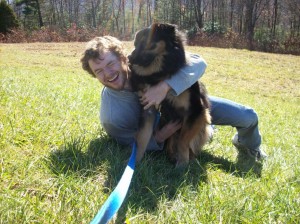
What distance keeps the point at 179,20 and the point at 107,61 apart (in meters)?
34.3

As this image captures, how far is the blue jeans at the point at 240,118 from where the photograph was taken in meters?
3.46

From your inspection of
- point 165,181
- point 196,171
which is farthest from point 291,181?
point 165,181

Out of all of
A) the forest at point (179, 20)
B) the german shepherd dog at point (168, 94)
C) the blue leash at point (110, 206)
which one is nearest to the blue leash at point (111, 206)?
the blue leash at point (110, 206)

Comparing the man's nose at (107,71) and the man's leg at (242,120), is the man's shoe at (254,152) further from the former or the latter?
the man's nose at (107,71)

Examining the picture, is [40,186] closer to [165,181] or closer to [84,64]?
[165,181]

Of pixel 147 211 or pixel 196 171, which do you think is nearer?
pixel 147 211

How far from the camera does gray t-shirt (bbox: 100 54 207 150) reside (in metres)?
2.86

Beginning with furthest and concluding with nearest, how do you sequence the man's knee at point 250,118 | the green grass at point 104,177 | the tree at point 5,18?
the tree at point 5,18, the man's knee at point 250,118, the green grass at point 104,177

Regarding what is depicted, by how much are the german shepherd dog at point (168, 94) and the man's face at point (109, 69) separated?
0.38ft

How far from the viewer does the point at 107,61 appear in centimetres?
282

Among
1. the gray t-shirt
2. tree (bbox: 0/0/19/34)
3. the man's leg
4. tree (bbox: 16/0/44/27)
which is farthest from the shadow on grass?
tree (bbox: 16/0/44/27)

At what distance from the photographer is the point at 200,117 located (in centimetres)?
290

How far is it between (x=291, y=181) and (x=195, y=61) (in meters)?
1.32

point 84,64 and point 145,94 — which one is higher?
point 84,64
